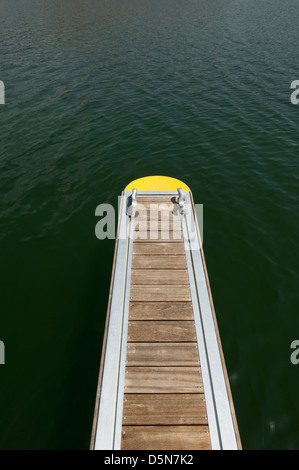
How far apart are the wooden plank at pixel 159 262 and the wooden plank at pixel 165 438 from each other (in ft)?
14.8

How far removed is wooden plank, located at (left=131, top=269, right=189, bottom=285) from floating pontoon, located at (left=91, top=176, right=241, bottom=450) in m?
0.03

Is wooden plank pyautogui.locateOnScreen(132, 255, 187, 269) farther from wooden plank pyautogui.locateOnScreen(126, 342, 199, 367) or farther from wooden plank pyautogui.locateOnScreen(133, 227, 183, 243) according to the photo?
wooden plank pyautogui.locateOnScreen(126, 342, 199, 367)

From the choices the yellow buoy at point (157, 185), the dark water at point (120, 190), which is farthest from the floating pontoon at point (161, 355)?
the yellow buoy at point (157, 185)

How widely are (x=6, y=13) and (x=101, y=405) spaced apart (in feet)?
217

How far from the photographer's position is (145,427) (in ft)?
19.3

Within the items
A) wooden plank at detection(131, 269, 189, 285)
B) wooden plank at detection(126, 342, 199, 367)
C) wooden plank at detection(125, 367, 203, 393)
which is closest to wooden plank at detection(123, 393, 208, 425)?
wooden plank at detection(125, 367, 203, 393)

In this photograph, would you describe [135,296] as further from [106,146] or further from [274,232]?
[106,146]

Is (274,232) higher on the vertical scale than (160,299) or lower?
higher

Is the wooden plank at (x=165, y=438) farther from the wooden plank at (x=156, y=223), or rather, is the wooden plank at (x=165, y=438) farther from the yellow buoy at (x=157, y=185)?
the yellow buoy at (x=157, y=185)

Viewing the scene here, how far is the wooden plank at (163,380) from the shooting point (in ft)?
21.0

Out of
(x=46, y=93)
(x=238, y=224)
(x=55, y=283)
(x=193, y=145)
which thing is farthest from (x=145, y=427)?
(x=46, y=93)

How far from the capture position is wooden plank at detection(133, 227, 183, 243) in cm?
1026

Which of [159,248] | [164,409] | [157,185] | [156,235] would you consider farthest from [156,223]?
[164,409]

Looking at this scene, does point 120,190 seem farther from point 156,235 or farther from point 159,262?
point 159,262
